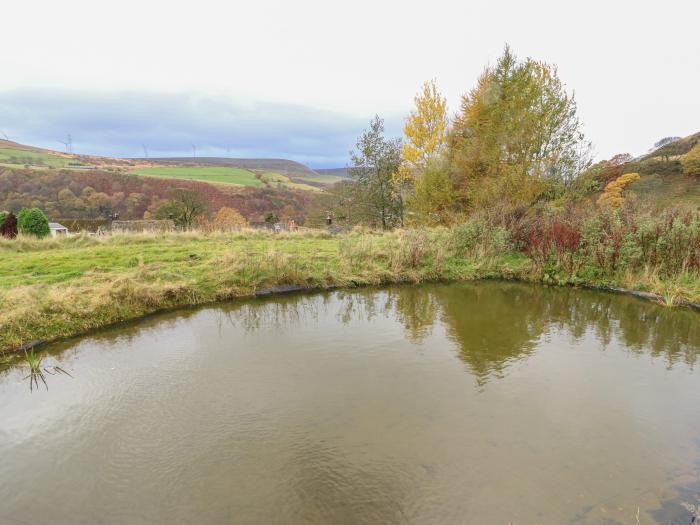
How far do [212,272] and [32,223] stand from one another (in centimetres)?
1217

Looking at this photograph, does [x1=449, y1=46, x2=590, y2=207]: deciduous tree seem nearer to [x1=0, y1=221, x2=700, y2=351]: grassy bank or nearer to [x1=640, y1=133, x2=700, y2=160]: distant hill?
[x1=0, y1=221, x2=700, y2=351]: grassy bank

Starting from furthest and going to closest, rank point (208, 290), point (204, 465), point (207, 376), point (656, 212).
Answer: point (656, 212), point (208, 290), point (207, 376), point (204, 465)

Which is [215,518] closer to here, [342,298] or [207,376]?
[207,376]

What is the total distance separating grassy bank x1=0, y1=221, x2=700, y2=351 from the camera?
721 cm

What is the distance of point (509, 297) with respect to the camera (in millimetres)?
9859

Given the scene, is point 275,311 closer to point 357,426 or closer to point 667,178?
point 357,426

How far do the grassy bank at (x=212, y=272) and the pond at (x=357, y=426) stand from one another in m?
0.87

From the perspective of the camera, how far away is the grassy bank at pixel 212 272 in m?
7.21

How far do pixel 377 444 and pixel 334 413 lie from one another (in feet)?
2.40

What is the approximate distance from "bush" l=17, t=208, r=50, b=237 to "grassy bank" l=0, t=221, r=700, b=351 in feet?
8.83

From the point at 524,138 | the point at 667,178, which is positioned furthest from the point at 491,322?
the point at 667,178

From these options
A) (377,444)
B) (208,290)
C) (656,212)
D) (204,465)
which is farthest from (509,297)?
(204,465)

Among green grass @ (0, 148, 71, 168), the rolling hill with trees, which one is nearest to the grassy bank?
the rolling hill with trees

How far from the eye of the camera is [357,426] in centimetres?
426
